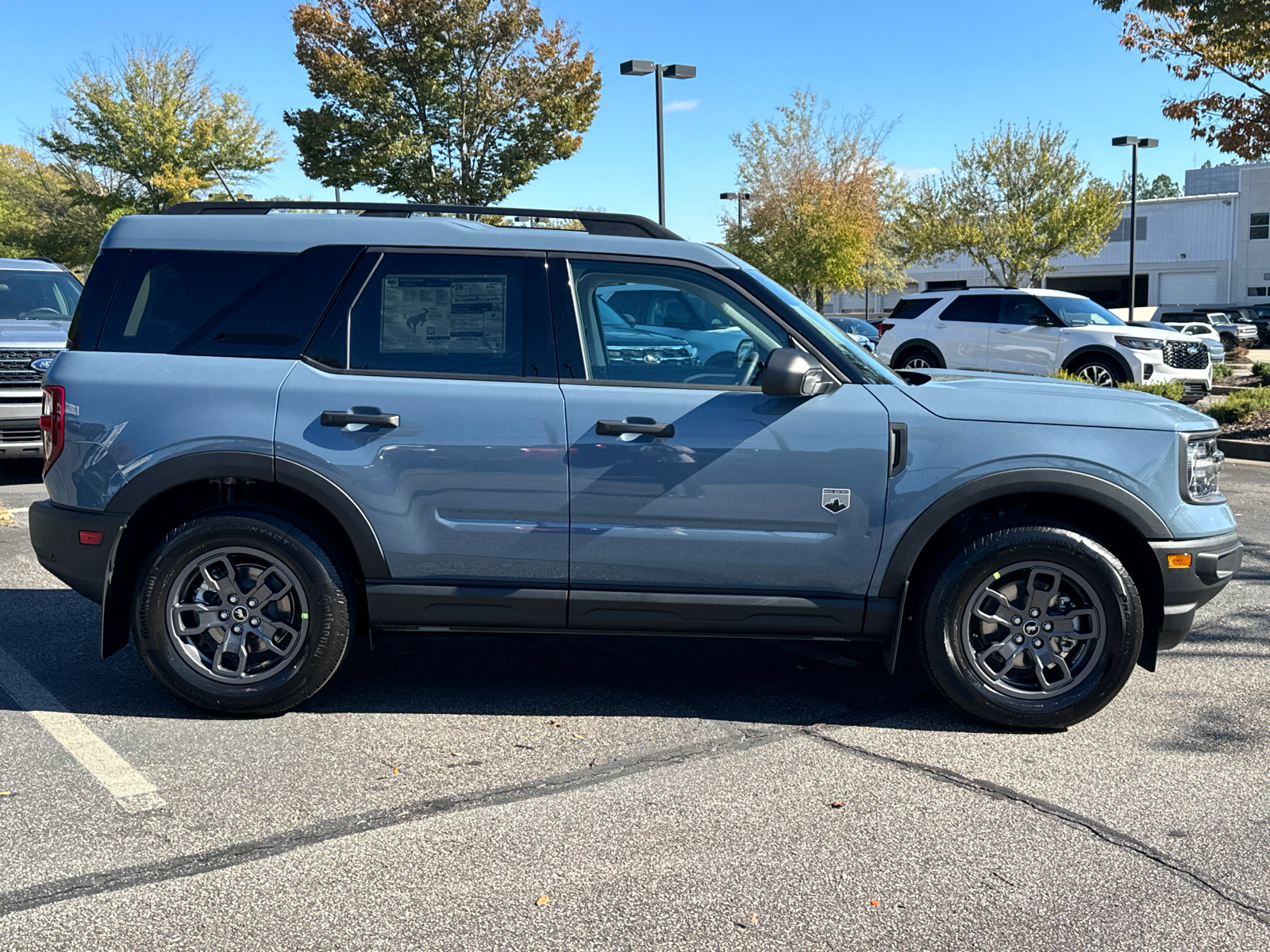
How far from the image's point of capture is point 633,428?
14.2ft

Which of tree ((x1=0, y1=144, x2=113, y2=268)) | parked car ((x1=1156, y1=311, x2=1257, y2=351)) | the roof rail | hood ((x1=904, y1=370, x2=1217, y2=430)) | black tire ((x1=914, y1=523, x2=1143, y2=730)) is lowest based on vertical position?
black tire ((x1=914, y1=523, x2=1143, y2=730))

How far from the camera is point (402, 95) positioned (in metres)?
28.4

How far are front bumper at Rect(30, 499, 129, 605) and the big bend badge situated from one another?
8.80 ft

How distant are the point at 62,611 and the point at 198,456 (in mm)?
2360

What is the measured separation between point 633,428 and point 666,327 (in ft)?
1.54

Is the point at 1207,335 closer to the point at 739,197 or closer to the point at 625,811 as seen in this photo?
the point at 739,197

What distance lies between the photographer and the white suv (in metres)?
16.9

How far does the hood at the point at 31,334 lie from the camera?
10.4 m

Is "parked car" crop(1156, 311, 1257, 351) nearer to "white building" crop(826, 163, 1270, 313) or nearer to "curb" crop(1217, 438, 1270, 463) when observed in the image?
"white building" crop(826, 163, 1270, 313)

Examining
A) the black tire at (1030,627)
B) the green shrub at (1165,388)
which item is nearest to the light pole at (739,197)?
the green shrub at (1165,388)

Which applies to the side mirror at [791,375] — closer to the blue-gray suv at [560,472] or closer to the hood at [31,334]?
the blue-gray suv at [560,472]

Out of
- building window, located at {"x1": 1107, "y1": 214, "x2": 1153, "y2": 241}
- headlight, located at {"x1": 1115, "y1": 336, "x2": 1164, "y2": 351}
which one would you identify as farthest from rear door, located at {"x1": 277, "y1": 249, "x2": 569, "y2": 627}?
building window, located at {"x1": 1107, "y1": 214, "x2": 1153, "y2": 241}

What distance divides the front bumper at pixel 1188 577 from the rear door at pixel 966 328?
1442 centimetres

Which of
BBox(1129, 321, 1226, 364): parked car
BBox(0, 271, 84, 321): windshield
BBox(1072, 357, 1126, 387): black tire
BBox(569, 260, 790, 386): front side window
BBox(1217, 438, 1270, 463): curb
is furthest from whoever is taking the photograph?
BBox(1129, 321, 1226, 364): parked car
